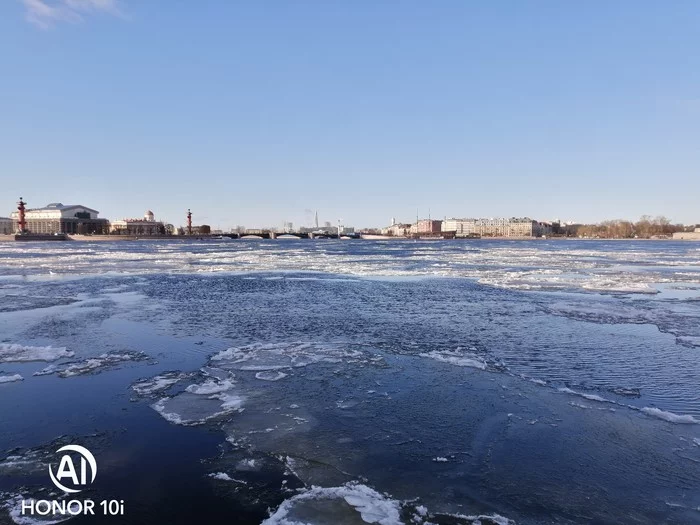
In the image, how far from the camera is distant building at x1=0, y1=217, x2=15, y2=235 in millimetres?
136375

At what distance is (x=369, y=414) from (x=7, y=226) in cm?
16140

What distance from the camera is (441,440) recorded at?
5188mm

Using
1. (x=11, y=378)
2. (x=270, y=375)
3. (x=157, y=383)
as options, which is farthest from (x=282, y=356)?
(x=11, y=378)

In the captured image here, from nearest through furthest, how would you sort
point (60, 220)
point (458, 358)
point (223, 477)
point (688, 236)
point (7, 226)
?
1. point (223, 477)
2. point (458, 358)
3. point (60, 220)
4. point (688, 236)
5. point (7, 226)

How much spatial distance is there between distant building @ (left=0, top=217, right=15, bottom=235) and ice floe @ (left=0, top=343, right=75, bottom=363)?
500 feet

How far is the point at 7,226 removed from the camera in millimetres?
138125

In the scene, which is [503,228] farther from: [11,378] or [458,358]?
[11,378]

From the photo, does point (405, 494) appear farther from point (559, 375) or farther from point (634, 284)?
point (634, 284)

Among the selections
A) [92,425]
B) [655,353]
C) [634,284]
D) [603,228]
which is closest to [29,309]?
[92,425]

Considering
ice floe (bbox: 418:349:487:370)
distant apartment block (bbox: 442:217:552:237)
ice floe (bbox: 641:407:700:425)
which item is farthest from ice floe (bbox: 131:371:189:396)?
distant apartment block (bbox: 442:217:552:237)

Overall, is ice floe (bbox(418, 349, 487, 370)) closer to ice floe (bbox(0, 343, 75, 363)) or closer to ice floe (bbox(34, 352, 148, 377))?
ice floe (bbox(34, 352, 148, 377))

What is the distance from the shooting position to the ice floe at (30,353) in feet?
27.2

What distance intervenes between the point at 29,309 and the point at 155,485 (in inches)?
452

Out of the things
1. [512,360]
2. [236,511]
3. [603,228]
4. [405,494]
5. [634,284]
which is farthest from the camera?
[603,228]
